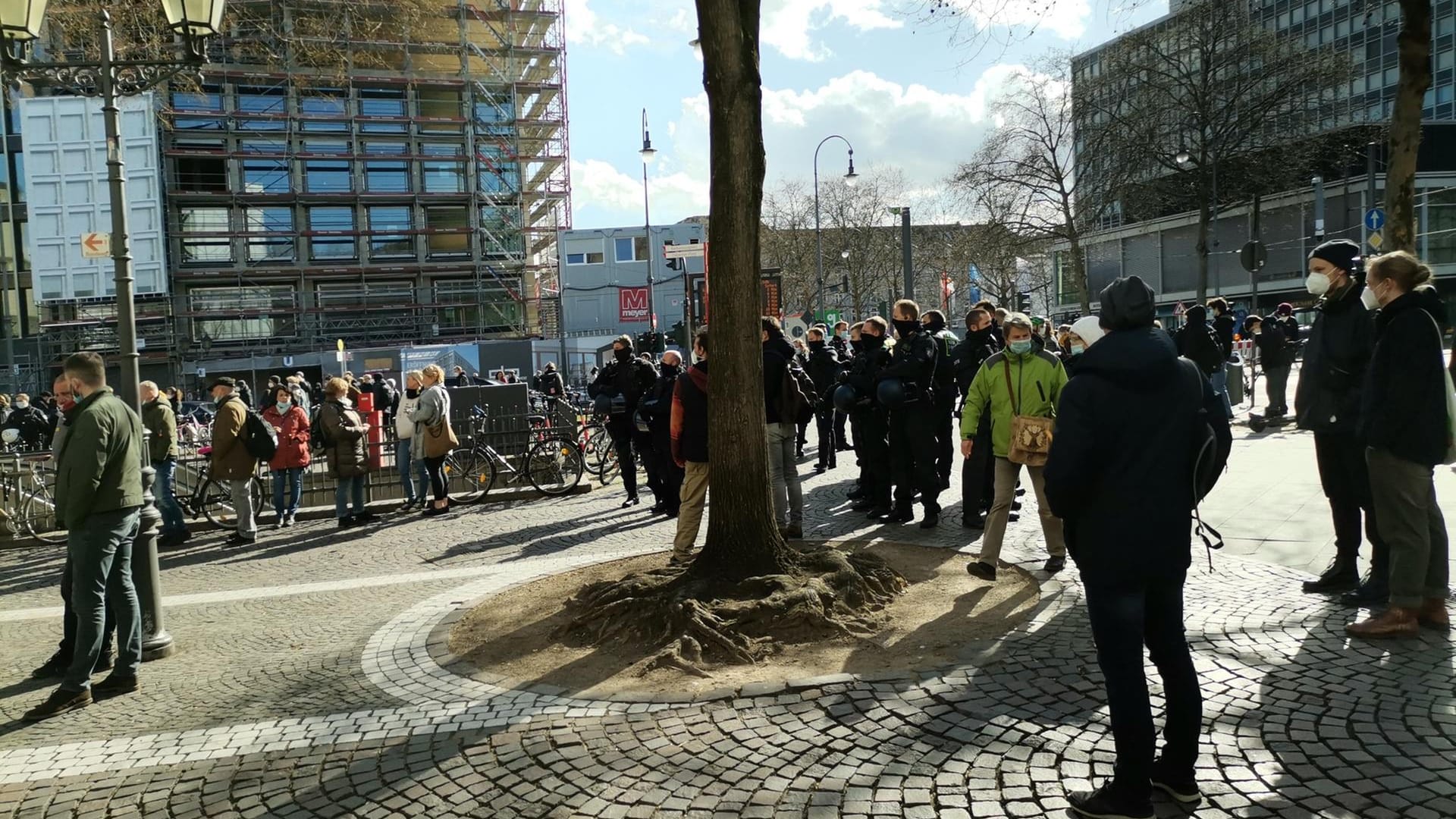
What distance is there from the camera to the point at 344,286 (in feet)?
150

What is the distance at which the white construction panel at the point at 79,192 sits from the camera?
3916 centimetres

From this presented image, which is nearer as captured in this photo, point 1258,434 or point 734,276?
point 734,276

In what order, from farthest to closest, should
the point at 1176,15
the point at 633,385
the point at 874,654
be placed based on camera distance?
1. the point at 1176,15
2. the point at 633,385
3. the point at 874,654

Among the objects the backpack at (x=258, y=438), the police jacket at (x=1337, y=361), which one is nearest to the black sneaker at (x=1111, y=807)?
the police jacket at (x=1337, y=361)

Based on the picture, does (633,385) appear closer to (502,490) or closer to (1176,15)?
(502,490)

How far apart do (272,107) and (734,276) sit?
44600 millimetres

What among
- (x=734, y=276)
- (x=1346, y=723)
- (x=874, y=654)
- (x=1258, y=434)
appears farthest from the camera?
(x=1258, y=434)

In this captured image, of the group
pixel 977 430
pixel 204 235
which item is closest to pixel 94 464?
pixel 977 430

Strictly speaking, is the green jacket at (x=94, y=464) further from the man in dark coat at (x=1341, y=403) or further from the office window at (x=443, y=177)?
the office window at (x=443, y=177)

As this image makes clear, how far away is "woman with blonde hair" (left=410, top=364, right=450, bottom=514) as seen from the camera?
11922 millimetres

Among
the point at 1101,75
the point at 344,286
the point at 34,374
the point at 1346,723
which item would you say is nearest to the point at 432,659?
the point at 1346,723

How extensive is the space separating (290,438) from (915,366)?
7284 millimetres

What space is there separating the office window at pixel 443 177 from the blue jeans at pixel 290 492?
3690 cm

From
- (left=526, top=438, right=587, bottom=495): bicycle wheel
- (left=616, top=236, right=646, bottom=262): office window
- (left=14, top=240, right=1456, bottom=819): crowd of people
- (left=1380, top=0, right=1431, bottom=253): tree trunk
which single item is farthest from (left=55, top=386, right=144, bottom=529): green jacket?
(left=616, top=236, right=646, bottom=262): office window
